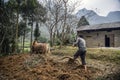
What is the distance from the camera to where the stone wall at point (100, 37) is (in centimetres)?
2998

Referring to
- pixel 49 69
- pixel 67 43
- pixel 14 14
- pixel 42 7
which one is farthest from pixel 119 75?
pixel 42 7

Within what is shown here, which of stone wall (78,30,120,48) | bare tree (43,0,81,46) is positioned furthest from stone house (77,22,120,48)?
bare tree (43,0,81,46)

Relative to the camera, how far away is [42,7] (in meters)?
40.4

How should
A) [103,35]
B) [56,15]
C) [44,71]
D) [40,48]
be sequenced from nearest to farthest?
[44,71] < [40,48] < [103,35] < [56,15]

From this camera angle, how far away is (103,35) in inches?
1236

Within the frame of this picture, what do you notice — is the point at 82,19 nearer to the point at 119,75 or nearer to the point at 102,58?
the point at 102,58

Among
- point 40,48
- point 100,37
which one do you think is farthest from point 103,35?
point 40,48

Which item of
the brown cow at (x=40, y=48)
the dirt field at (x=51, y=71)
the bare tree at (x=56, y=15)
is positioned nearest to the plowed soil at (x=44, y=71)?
the dirt field at (x=51, y=71)

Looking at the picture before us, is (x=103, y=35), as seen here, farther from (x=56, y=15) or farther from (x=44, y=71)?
(x=44, y=71)

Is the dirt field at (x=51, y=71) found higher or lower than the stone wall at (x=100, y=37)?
lower

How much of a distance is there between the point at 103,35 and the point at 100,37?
1.96 ft

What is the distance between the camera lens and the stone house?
30.0 m

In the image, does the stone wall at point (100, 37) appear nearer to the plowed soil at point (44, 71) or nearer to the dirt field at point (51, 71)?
the dirt field at point (51, 71)

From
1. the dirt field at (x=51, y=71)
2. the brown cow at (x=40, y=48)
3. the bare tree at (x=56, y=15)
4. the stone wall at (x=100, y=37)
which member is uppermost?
the bare tree at (x=56, y=15)
